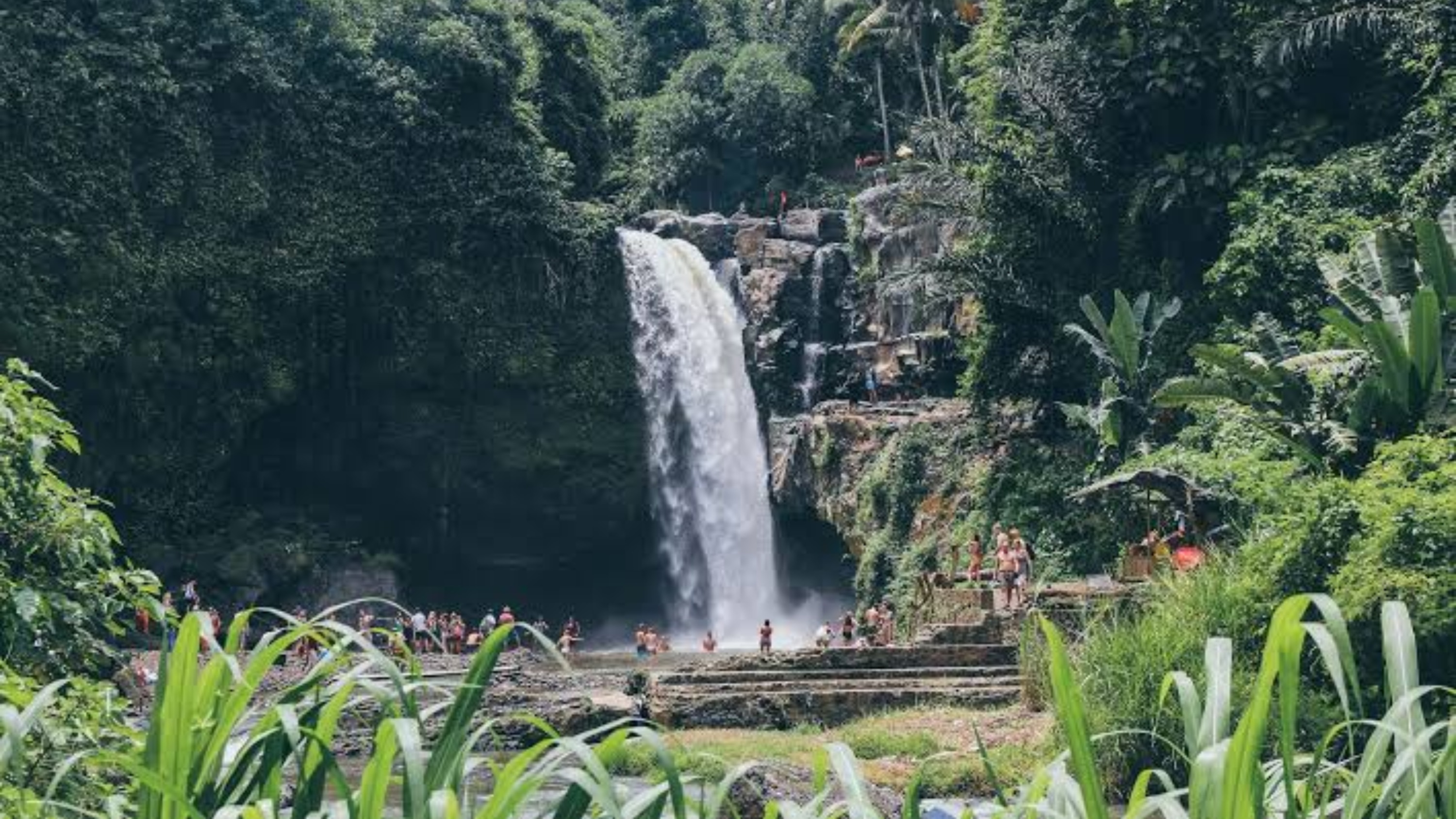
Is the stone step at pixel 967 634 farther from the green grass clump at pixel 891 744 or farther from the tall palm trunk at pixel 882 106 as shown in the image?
the tall palm trunk at pixel 882 106

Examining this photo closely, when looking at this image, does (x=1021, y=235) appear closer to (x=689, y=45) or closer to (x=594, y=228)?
(x=594, y=228)

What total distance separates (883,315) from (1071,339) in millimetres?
8061

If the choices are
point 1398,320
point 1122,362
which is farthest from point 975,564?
point 1398,320

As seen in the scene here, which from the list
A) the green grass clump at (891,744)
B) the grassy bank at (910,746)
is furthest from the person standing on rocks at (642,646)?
the green grass clump at (891,744)

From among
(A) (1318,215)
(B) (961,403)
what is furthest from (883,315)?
(A) (1318,215)

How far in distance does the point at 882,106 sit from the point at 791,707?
25.5m

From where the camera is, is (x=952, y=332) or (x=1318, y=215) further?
(x=952, y=332)

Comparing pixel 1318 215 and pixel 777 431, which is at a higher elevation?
pixel 1318 215

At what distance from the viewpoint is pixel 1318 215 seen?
69.9 ft

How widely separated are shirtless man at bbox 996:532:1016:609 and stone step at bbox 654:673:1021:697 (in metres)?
2.03

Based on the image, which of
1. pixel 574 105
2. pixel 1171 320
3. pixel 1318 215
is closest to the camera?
pixel 1318 215

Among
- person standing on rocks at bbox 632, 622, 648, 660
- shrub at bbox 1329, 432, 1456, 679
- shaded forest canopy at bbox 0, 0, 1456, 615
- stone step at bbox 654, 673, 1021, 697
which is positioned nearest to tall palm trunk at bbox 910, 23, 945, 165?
shaded forest canopy at bbox 0, 0, 1456, 615

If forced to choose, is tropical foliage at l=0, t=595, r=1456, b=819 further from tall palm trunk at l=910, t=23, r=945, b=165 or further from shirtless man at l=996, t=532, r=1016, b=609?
tall palm trunk at l=910, t=23, r=945, b=165

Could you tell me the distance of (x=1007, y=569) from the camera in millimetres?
20391
